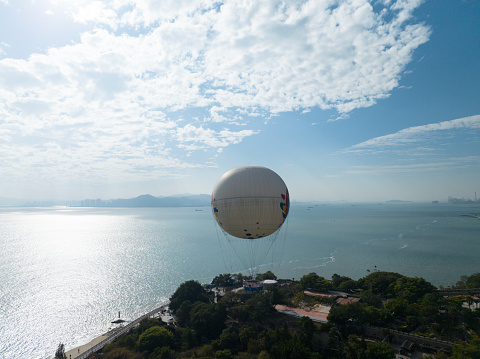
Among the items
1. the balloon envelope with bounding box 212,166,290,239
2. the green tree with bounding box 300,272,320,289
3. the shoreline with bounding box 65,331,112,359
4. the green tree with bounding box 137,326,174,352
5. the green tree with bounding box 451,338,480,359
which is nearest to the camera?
the green tree with bounding box 451,338,480,359

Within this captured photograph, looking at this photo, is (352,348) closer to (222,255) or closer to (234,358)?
(234,358)

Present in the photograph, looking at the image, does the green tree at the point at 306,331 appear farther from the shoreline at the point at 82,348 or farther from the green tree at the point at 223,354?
the shoreline at the point at 82,348

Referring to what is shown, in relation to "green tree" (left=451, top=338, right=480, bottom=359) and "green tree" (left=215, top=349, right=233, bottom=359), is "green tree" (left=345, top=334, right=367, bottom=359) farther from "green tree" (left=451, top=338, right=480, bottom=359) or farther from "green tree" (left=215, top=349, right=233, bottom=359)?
"green tree" (left=215, top=349, right=233, bottom=359)

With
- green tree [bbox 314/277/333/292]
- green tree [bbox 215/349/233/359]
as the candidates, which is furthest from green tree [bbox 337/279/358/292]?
green tree [bbox 215/349/233/359]

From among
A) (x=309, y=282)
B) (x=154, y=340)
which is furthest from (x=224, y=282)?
(x=154, y=340)

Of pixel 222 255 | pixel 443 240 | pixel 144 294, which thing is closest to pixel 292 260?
pixel 222 255
